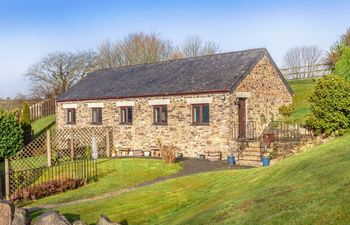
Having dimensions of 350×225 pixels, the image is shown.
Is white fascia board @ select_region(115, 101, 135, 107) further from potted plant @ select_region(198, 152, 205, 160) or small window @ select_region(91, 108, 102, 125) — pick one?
potted plant @ select_region(198, 152, 205, 160)

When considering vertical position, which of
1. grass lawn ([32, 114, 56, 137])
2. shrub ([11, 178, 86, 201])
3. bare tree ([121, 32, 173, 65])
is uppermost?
bare tree ([121, 32, 173, 65])

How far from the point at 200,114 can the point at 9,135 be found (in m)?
11.9

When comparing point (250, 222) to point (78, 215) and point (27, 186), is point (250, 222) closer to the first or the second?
point (78, 215)

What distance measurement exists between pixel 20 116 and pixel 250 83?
907 inches

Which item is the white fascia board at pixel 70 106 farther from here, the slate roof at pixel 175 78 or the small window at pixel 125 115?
the small window at pixel 125 115

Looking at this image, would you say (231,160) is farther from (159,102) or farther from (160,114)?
(159,102)

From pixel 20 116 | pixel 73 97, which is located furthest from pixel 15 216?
pixel 20 116

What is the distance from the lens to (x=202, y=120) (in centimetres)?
2316

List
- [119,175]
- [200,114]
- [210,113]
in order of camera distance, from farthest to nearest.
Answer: [200,114]
[210,113]
[119,175]

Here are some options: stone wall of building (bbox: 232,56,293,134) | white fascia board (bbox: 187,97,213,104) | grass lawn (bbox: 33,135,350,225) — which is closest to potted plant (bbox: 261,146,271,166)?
stone wall of building (bbox: 232,56,293,134)

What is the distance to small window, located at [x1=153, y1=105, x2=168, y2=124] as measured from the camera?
82.1 ft

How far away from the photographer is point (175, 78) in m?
26.0

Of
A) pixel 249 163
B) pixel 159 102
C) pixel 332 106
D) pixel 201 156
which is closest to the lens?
pixel 332 106

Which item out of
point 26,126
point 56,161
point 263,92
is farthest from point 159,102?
point 26,126
